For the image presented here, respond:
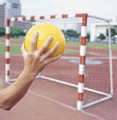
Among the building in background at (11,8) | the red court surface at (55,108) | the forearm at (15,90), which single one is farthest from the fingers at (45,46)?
the building in background at (11,8)

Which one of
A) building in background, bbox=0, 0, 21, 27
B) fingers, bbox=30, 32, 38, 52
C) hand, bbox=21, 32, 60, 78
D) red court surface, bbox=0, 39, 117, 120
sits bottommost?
red court surface, bbox=0, 39, 117, 120

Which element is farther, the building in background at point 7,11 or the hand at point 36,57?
the building in background at point 7,11

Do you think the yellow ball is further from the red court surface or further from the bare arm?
the red court surface

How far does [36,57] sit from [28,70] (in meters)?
0.09

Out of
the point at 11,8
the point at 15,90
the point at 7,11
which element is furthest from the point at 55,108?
the point at 11,8

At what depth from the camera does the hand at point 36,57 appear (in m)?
1.37

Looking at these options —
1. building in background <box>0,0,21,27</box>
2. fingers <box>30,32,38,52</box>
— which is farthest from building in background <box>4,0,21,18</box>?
fingers <box>30,32,38,52</box>

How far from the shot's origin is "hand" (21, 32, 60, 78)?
1.37 metres

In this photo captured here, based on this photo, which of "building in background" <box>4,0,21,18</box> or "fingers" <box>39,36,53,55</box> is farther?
"building in background" <box>4,0,21,18</box>

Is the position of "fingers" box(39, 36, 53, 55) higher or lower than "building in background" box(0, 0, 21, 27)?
lower

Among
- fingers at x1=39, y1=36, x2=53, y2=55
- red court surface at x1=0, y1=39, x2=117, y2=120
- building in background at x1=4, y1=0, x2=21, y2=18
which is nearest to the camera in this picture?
fingers at x1=39, y1=36, x2=53, y2=55

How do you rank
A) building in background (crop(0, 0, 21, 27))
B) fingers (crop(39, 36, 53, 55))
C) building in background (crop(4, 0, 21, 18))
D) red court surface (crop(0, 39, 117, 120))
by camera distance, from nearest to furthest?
fingers (crop(39, 36, 53, 55))
red court surface (crop(0, 39, 117, 120))
building in background (crop(0, 0, 21, 27))
building in background (crop(4, 0, 21, 18))

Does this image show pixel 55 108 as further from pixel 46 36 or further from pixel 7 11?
pixel 7 11

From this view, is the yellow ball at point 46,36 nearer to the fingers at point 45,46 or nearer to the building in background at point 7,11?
the fingers at point 45,46
